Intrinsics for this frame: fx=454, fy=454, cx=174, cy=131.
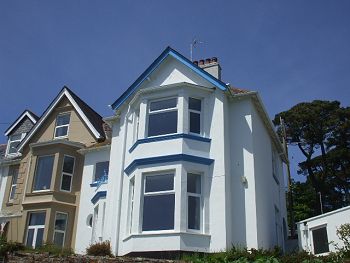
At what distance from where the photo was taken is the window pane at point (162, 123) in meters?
19.5

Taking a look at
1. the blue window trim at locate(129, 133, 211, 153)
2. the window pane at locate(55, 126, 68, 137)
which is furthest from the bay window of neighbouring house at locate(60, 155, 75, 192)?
the blue window trim at locate(129, 133, 211, 153)

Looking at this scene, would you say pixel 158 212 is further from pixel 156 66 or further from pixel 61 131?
pixel 61 131

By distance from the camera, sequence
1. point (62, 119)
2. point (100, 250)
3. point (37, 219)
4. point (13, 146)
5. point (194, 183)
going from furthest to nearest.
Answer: point (13, 146) → point (62, 119) → point (37, 219) → point (100, 250) → point (194, 183)

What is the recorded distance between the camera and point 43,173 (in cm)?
2698

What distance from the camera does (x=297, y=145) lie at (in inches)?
1777

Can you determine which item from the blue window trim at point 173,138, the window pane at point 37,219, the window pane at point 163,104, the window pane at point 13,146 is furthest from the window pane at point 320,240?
the window pane at point 13,146

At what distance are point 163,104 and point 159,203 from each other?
179 inches

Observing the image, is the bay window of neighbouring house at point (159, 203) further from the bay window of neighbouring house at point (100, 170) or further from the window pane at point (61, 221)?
the window pane at point (61, 221)

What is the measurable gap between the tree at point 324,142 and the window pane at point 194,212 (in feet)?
88.3

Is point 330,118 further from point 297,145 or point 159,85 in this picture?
point 159,85

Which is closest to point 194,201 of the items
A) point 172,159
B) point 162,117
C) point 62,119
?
point 172,159

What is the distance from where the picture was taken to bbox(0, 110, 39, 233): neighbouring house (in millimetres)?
29547

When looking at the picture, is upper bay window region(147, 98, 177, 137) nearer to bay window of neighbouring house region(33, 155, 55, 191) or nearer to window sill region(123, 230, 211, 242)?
window sill region(123, 230, 211, 242)

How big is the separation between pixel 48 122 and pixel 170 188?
14901 mm
